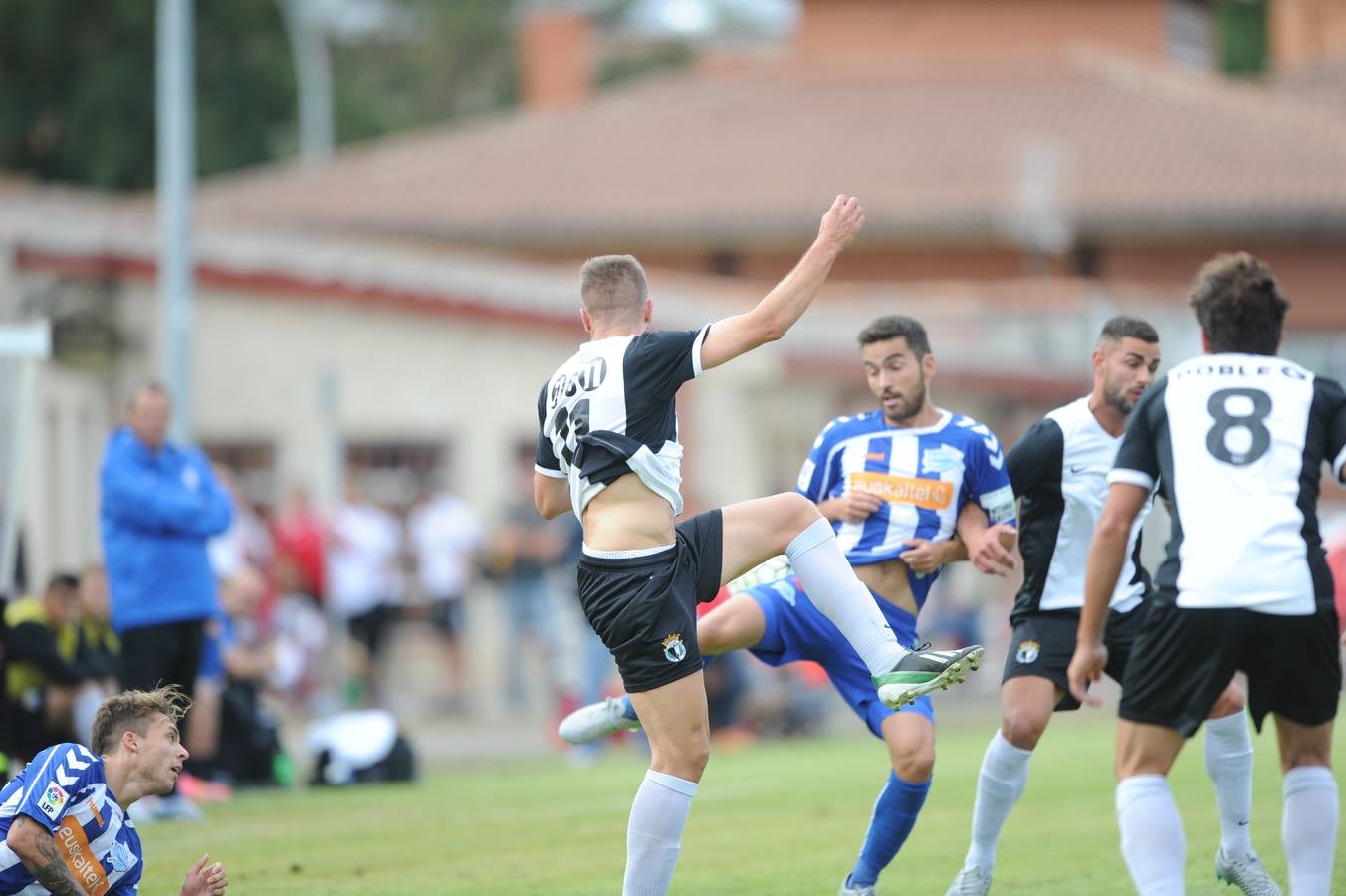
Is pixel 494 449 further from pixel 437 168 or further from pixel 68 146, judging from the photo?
pixel 68 146

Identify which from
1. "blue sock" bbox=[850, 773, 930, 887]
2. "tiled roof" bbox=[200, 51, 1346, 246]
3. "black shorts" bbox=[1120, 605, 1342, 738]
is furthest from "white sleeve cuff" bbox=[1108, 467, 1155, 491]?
"tiled roof" bbox=[200, 51, 1346, 246]

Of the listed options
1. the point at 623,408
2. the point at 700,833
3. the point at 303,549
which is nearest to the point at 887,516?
the point at 623,408

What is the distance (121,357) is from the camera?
76.6 feet

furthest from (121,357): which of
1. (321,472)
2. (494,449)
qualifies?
(494,449)

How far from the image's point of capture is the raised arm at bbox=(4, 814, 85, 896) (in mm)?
6902

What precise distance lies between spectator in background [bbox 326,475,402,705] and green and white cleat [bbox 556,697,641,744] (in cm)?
1267

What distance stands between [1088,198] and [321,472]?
17.3m

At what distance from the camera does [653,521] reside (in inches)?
278

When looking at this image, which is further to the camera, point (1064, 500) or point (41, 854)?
point (1064, 500)

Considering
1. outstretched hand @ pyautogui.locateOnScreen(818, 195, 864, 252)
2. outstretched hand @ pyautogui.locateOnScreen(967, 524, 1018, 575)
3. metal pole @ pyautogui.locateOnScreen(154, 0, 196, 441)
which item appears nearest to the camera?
outstretched hand @ pyautogui.locateOnScreen(818, 195, 864, 252)

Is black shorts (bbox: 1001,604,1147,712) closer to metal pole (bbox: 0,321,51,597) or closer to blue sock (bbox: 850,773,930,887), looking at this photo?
blue sock (bbox: 850,773,930,887)

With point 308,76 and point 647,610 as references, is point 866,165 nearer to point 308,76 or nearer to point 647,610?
point 308,76

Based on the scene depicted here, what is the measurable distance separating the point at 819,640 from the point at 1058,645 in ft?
3.18

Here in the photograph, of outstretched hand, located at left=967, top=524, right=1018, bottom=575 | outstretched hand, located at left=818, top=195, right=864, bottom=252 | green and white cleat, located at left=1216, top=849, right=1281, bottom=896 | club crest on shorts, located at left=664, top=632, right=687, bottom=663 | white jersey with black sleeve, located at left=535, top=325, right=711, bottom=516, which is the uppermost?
outstretched hand, located at left=818, top=195, right=864, bottom=252
